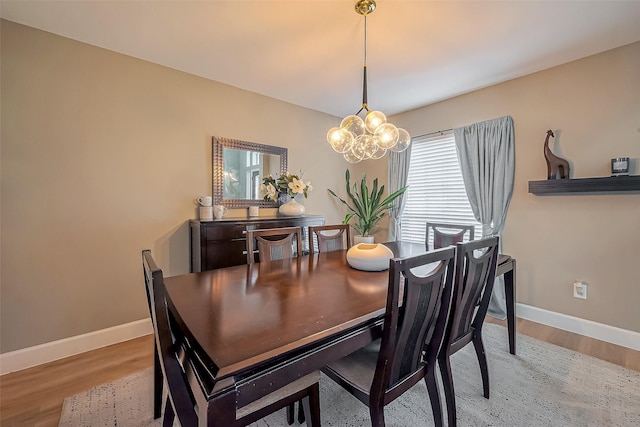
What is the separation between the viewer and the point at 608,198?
2.39 metres

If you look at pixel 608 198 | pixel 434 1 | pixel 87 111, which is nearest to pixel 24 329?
pixel 87 111

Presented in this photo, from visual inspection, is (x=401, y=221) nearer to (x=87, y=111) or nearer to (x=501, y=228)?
(x=501, y=228)

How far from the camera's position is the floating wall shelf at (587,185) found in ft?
7.12

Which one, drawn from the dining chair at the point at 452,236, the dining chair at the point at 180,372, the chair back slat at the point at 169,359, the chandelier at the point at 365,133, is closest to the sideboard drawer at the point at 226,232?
the chandelier at the point at 365,133

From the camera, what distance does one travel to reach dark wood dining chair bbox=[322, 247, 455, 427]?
3.51 feet

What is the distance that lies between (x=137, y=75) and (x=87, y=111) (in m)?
0.55

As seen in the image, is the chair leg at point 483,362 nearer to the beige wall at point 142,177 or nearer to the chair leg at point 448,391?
the chair leg at point 448,391

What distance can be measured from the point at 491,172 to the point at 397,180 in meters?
1.25

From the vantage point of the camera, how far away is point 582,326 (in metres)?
2.49

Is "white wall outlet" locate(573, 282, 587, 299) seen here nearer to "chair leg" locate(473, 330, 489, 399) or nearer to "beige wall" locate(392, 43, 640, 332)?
"beige wall" locate(392, 43, 640, 332)

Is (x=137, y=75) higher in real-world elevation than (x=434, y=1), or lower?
lower

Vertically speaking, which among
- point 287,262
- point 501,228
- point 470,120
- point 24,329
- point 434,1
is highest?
point 434,1

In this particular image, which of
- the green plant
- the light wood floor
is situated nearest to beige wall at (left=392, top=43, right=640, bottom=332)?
the light wood floor

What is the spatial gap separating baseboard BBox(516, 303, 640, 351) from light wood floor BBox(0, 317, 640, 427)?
0.22 feet
